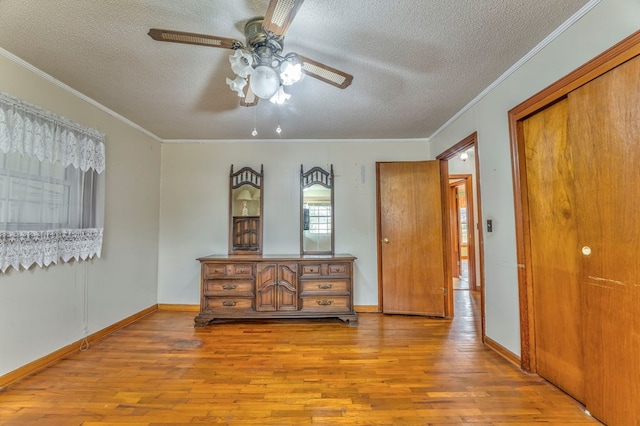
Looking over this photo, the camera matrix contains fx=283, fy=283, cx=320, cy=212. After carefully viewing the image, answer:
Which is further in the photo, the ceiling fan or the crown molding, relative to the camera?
the crown molding

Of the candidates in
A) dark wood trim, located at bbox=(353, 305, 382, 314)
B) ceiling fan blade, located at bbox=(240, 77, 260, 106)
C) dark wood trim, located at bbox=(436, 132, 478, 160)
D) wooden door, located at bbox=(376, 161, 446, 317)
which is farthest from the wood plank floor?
ceiling fan blade, located at bbox=(240, 77, 260, 106)

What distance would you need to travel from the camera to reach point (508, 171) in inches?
89.5

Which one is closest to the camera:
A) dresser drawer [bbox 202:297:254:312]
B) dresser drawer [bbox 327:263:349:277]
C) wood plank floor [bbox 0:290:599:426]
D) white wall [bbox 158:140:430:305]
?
wood plank floor [bbox 0:290:599:426]

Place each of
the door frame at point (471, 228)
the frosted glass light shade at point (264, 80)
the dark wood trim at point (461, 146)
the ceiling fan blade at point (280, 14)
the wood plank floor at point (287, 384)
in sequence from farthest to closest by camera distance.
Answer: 1. the door frame at point (471, 228)
2. the dark wood trim at point (461, 146)
3. the wood plank floor at point (287, 384)
4. the frosted glass light shade at point (264, 80)
5. the ceiling fan blade at point (280, 14)

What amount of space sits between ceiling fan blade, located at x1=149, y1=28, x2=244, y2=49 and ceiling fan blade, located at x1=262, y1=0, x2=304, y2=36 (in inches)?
9.8

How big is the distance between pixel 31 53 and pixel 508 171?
11.8 ft

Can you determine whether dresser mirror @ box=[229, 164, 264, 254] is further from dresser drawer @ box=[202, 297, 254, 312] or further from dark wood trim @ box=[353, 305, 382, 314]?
dark wood trim @ box=[353, 305, 382, 314]

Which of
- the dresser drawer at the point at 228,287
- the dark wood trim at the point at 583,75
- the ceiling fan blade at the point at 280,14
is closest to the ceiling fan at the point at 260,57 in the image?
the ceiling fan blade at the point at 280,14

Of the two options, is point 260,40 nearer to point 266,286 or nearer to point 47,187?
point 47,187

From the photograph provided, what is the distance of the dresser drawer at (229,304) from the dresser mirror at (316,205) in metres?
0.99

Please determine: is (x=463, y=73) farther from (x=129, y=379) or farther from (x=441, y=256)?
(x=129, y=379)

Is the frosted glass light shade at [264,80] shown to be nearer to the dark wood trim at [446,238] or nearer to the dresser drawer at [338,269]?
the dresser drawer at [338,269]

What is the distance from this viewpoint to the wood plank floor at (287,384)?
162cm

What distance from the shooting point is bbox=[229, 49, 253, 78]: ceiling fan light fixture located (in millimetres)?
1446
